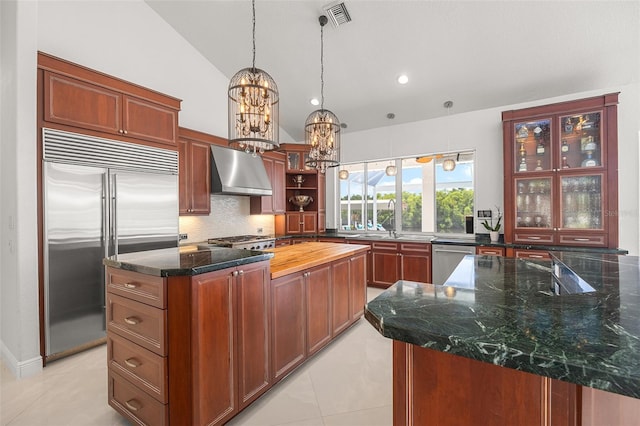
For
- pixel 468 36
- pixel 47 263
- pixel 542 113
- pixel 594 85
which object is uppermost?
pixel 468 36

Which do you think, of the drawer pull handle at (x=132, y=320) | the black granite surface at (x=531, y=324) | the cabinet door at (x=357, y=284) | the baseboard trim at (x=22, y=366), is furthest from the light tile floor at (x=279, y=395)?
the black granite surface at (x=531, y=324)

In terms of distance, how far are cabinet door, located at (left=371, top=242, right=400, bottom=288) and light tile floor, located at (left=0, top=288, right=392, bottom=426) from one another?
7.47 feet

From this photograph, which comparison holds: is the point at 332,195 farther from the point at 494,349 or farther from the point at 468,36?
the point at 494,349

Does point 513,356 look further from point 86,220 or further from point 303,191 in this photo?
point 303,191

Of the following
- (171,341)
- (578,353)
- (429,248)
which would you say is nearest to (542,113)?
(429,248)

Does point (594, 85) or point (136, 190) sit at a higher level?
point (594, 85)

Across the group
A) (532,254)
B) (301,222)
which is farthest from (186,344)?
(301,222)

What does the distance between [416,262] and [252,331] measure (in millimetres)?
3528

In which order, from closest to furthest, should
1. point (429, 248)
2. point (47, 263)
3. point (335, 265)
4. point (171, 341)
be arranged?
point (171, 341) < point (47, 263) < point (335, 265) < point (429, 248)

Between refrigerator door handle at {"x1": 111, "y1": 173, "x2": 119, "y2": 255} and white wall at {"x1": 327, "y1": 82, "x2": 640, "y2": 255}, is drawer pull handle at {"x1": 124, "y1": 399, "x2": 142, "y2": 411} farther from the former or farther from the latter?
white wall at {"x1": 327, "y1": 82, "x2": 640, "y2": 255}

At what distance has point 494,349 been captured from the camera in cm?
80

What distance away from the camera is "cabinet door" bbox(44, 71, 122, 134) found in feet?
8.74

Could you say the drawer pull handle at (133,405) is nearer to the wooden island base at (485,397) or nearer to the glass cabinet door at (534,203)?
the wooden island base at (485,397)

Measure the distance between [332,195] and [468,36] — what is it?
3741 millimetres
